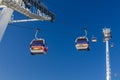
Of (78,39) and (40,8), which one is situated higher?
Result: (40,8)

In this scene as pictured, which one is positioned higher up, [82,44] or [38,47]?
[82,44]

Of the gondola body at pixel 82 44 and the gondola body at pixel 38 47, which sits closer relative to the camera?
the gondola body at pixel 38 47

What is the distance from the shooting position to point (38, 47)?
44406mm

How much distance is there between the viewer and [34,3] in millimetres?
46656

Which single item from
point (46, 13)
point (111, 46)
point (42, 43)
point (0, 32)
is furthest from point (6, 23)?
point (111, 46)

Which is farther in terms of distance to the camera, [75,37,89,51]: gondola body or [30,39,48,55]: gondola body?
[75,37,89,51]: gondola body

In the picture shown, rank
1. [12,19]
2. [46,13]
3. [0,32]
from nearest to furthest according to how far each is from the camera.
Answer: [0,32]
[12,19]
[46,13]

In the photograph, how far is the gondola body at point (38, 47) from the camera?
44.0m

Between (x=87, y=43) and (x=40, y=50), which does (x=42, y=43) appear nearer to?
(x=40, y=50)

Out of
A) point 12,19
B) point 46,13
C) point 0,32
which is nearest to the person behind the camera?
point 0,32

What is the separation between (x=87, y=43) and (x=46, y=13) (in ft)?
20.8

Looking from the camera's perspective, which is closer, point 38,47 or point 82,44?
point 38,47

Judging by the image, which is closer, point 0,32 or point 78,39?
point 0,32

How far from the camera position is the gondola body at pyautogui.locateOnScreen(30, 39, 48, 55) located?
4398 cm
